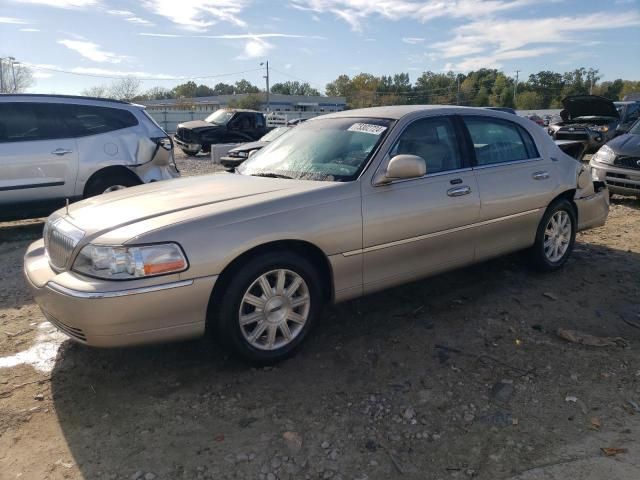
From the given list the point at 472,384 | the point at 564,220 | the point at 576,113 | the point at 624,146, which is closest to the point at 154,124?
the point at 564,220

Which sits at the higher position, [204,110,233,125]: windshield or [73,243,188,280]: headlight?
[204,110,233,125]: windshield

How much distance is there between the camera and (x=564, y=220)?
5.18 meters

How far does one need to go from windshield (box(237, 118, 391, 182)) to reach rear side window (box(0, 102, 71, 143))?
3.55 metres

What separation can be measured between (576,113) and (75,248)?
16.4 metres

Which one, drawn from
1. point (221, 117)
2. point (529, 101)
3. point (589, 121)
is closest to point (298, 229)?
point (589, 121)

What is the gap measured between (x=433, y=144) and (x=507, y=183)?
0.82 m

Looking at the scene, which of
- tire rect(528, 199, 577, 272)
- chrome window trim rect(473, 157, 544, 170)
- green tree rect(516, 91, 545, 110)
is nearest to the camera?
chrome window trim rect(473, 157, 544, 170)

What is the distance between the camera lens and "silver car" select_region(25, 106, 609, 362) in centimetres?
292

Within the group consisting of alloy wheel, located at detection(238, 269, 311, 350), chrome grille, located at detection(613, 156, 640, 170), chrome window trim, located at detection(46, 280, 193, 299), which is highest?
chrome grille, located at detection(613, 156, 640, 170)

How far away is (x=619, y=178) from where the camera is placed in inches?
338

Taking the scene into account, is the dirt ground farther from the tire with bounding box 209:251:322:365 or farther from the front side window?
the front side window

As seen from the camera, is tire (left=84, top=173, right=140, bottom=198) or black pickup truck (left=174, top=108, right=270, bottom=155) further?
black pickup truck (left=174, top=108, right=270, bottom=155)

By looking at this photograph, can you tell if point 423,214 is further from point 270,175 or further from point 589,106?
point 589,106

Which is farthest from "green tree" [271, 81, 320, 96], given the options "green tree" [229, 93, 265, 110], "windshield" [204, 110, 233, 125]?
"windshield" [204, 110, 233, 125]
